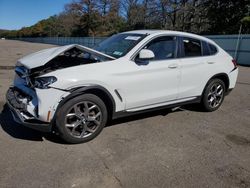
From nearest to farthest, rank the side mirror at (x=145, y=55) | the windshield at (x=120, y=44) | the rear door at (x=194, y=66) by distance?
the side mirror at (x=145, y=55) → the windshield at (x=120, y=44) → the rear door at (x=194, y=66)

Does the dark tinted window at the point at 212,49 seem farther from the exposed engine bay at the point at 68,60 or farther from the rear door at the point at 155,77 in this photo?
the exposed engine bay at the point at 68,60

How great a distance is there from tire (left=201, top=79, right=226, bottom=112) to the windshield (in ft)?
6.50

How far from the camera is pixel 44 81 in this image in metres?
3.85

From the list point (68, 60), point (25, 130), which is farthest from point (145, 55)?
point (25, 130)

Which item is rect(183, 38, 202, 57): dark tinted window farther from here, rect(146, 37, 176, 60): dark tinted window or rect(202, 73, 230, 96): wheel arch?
rect(202, 73, 230, 96): wheel arch

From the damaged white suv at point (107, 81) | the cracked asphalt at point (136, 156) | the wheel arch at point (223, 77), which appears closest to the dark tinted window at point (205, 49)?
the damaged white suv at point (107, 81)

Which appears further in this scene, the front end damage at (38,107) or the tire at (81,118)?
the tire at (81,118)

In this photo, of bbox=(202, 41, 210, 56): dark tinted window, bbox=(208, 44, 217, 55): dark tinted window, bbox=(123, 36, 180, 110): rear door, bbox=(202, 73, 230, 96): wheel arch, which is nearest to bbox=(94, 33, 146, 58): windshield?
bbox=(123, 36, 180, 110): rear door

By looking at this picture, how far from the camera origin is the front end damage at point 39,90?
12.4 feet

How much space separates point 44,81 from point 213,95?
3.81m

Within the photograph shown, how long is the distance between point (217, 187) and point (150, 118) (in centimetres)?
243

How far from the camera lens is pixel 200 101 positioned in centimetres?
592

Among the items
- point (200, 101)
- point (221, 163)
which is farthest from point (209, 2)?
point (221, 163)

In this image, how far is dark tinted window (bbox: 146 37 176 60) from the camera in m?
4.92
